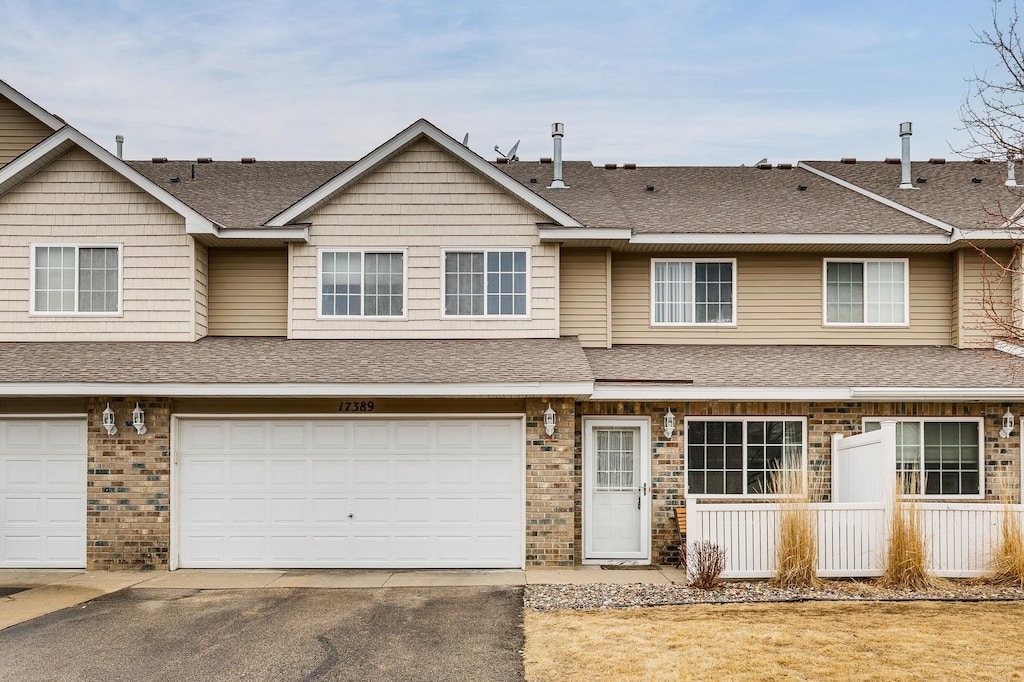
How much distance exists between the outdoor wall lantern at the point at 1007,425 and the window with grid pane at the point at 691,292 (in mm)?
4284

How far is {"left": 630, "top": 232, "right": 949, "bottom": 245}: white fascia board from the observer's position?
13836 mm

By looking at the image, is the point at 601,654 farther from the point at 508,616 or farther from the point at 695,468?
the point at 695,468

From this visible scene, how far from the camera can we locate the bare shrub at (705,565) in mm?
10406

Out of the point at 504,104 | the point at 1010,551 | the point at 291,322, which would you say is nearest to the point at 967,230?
the point at 1010,551

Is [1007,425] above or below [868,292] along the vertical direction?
below

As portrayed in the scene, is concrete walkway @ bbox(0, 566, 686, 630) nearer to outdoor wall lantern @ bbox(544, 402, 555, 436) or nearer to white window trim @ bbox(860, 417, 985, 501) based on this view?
outdoor wall lantern @ bbox(544, 402, 555, 436)

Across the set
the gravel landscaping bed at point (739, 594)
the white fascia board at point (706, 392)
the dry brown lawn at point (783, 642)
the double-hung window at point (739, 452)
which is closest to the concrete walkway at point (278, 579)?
the gravel landscaping bed at point (739, 594)

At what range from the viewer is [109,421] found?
12086mm

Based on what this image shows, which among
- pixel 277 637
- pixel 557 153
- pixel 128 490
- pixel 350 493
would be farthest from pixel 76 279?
pixel 557 153

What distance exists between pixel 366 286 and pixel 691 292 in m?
5.42

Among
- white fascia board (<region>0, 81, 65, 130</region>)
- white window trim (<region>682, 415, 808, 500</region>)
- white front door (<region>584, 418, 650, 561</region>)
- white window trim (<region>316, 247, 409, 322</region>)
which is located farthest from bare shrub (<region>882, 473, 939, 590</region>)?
white fascia board (<region>0, 81, 65, 130</region>)

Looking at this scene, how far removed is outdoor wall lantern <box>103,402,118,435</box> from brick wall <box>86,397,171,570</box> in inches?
3.0

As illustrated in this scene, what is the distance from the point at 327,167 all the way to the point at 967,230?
38.4ft

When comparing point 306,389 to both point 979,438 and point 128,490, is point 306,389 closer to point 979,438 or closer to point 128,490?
point 128,490
